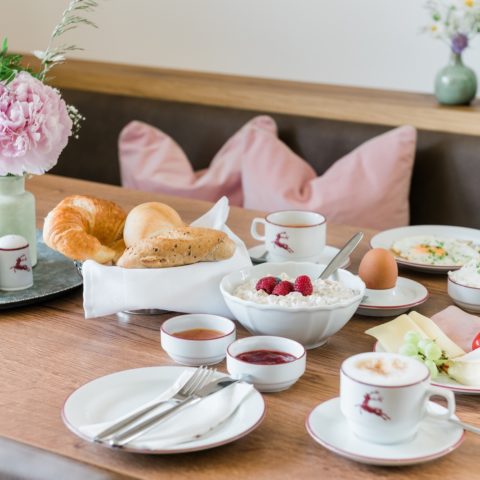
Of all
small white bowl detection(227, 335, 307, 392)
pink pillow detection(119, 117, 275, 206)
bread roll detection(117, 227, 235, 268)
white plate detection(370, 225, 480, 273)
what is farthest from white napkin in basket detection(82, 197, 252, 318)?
pink pillow detection(119, 117, 275, 206)

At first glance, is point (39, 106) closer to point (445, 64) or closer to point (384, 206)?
point (384, 206)

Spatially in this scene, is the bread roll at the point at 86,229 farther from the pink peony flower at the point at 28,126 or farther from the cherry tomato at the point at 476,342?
the cherry tomato at the point at 476,342

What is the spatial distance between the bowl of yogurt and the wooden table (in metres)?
0.04

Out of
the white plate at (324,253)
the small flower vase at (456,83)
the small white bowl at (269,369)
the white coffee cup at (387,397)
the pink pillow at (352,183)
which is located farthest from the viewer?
the small flower vase at (456,83)

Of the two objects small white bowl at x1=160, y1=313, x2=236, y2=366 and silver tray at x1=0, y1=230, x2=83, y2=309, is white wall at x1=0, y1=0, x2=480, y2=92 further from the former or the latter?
small white bowl at x1=160, y1=313, x2=236, y2=366

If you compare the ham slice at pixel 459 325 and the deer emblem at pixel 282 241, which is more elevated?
the deer emblem at pixel 282 241

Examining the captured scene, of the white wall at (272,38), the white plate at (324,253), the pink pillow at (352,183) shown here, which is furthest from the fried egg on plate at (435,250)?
the white wall at (272,38)

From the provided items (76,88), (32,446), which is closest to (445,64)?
(76,88)

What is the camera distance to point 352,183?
2717 millimetres

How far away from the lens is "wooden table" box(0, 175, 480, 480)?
1.08m

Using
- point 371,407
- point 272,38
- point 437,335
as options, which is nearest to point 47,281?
point 437,335

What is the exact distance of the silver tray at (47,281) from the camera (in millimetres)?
1607

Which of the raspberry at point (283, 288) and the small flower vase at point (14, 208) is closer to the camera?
the raspberry at point (283, 288)

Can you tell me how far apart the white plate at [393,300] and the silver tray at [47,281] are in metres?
0.54
